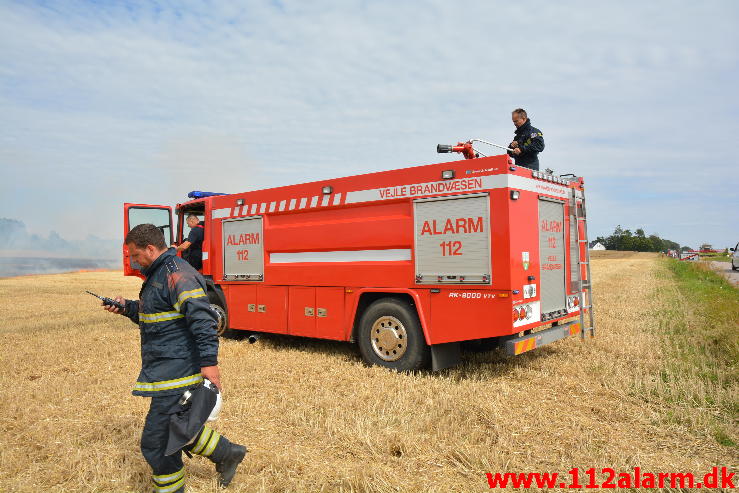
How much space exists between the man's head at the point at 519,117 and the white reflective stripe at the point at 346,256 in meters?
2.24

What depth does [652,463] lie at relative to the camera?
3598mm

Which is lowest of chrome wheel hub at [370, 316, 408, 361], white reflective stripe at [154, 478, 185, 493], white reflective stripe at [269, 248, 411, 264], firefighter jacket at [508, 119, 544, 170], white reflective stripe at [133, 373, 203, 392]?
white reflective stripe at [154, 478, 185, 493]

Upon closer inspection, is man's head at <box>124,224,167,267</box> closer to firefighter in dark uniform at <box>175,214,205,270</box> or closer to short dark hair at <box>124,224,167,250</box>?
short dark hair at <box>124,224,167,250</box>

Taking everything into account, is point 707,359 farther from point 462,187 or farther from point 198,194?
point 198,194

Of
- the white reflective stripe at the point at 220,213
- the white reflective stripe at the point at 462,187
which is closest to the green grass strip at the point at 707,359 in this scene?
the white reflective stripe at the point at 462,187

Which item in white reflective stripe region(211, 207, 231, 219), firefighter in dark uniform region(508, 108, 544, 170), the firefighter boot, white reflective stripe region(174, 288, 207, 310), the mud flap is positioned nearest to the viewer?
white reflective stripe region(174, 288, 207, 310)

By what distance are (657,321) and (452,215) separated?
18.5 ft

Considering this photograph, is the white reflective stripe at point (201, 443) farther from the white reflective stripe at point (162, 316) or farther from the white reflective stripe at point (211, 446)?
the white reflective stripe at point (162, 316)

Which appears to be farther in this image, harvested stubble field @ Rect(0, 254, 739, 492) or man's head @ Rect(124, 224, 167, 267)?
harvested stubble field @ Rect(0, 254, 739, 492)

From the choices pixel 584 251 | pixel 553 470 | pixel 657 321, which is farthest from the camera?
pixel 657 321

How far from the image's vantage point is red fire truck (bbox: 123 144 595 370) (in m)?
5.73

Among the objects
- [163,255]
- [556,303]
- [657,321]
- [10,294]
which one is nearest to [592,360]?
[556,303]

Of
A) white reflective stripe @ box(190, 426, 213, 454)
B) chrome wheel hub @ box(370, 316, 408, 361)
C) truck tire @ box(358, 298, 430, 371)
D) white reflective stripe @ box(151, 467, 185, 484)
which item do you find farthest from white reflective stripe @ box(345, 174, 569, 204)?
white reflective stripe @ box(151, 467, 185, 484)

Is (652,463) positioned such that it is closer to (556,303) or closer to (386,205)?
(556,303)
